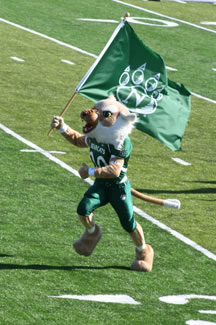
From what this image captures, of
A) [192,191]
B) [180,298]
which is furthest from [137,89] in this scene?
[192,191]

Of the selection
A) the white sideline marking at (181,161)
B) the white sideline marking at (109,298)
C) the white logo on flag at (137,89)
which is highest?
the white logo on flag at (137,89)

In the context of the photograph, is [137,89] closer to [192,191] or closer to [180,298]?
[180,298]

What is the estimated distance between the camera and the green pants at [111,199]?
899 cm

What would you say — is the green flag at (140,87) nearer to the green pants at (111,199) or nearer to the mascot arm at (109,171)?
the green pants at (111,199)

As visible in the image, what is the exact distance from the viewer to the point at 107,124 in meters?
8.88

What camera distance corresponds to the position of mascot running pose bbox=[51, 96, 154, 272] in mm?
8867

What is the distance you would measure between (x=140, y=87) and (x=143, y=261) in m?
2.18

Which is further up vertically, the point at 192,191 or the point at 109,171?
the point at 109,171

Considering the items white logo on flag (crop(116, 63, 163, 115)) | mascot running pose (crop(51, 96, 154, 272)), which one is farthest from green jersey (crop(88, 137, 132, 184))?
white logo on flag (crop(116, 63, 163, 115))

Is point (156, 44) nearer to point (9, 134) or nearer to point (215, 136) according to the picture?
point (215, 136)

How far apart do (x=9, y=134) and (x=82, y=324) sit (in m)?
8.54

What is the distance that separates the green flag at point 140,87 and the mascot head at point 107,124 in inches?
38.7

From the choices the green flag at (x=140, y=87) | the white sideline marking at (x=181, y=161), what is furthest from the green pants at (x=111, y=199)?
the white sideline marking at (x=181, y=161)

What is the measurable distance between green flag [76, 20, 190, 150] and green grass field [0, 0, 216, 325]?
4.66 feet
